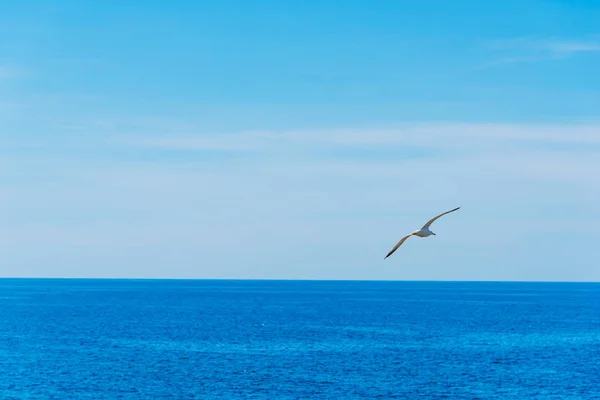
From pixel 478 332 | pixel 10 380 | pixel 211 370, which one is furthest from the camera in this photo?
pixel 478 332

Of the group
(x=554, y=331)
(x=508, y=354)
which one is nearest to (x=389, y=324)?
(x=554, y=331)

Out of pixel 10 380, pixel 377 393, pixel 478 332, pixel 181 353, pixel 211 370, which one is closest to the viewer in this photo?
pixel 377 393

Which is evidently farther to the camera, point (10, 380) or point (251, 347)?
point (251, 347)

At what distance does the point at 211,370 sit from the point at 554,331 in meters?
84.7

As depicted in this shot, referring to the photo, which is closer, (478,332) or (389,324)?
(478,332)

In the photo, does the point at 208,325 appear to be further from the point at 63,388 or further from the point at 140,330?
the point at 63,388

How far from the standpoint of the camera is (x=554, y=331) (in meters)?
154

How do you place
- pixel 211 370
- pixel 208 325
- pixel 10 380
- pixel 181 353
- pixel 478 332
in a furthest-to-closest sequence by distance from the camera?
pixel 208 325 → pixel 478 332 → pixel 181 353 → pixel 211 370 → pixel 10 380

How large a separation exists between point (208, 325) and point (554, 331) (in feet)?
238

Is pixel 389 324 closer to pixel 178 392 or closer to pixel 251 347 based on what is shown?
pixel 251 347

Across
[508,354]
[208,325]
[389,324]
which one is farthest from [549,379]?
[208,325]

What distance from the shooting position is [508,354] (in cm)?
11556

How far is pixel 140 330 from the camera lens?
497 feet

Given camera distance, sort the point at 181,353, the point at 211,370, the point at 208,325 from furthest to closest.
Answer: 1. the point at 208,325
2. the point at 181,353
3. the point at 211,370
